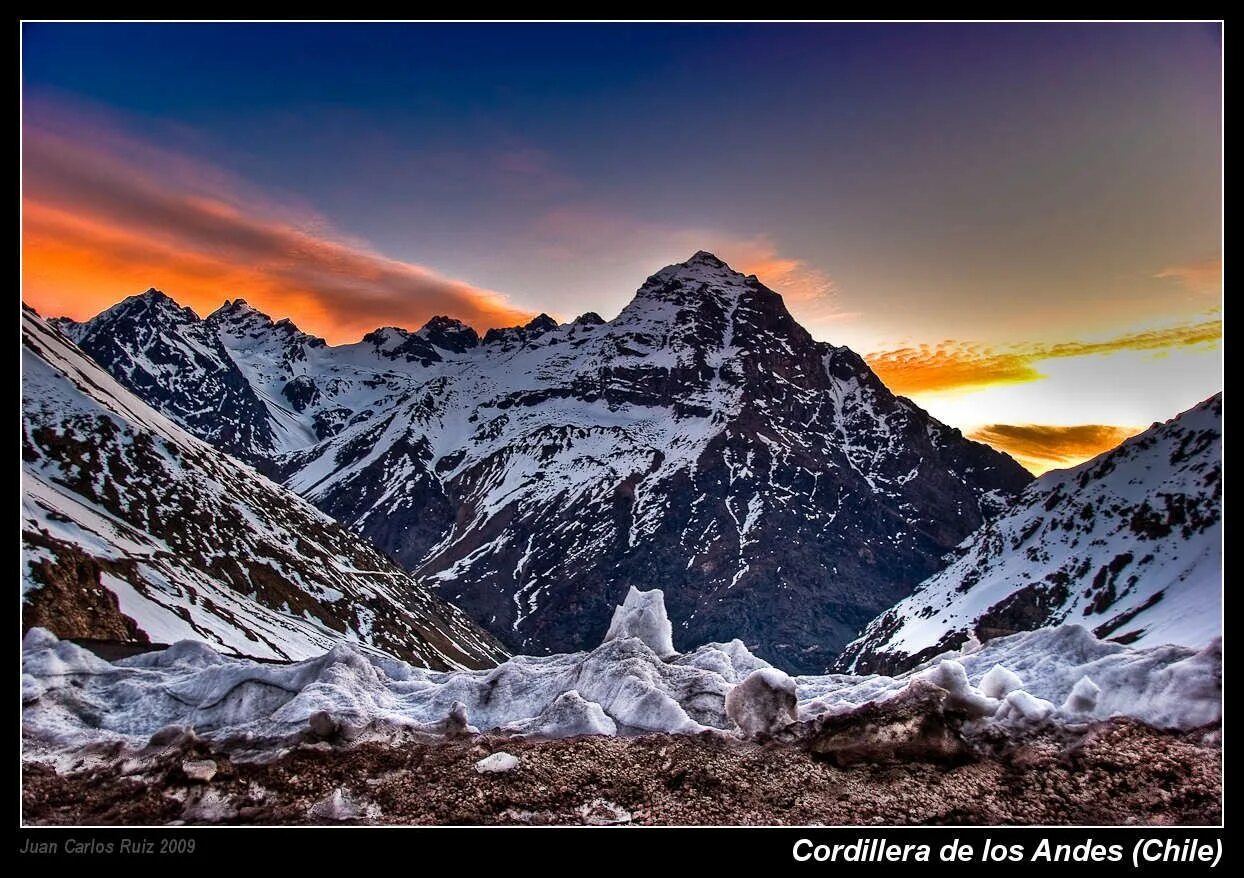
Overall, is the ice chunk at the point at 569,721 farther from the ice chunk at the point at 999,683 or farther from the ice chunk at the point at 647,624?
the ice chunk at the point at 999,683

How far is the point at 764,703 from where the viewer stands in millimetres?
18047

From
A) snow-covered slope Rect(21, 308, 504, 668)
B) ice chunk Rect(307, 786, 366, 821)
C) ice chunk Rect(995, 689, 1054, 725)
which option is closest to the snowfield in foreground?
ice chunk Rect(995, 689, 1054, 725)

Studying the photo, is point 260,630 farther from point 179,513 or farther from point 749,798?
point 749,798

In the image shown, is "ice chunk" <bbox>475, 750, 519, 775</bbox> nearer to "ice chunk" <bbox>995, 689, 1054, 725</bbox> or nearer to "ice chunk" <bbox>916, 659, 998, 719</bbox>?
"ice chunk" <bbox>916, 659, 998, 719</bbox>

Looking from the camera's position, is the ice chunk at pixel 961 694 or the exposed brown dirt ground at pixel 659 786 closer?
the exposed brown dirt ground at pixel 659 786

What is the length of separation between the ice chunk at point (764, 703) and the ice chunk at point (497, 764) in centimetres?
508

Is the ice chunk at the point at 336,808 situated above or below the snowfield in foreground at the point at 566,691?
below

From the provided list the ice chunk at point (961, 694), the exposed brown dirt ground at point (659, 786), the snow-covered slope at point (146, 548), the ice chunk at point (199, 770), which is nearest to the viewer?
the exposed brown dirt ground at point (659, 786)

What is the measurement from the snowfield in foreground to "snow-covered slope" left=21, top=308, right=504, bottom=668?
64714 millimetres

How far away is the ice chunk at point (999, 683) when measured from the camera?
18391 millimetres

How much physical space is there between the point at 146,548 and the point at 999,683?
14415 centimetres

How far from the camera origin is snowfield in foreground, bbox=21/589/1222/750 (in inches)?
667

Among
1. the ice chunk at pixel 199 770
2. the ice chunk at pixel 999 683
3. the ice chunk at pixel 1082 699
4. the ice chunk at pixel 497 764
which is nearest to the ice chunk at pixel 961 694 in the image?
the ice chunk at pixel 999 683

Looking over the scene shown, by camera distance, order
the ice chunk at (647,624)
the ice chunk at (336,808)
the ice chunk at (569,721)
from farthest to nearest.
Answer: the ice chunk at (647,624)
the ice chunk at (569,721)
the ice chunk at (336,808)
